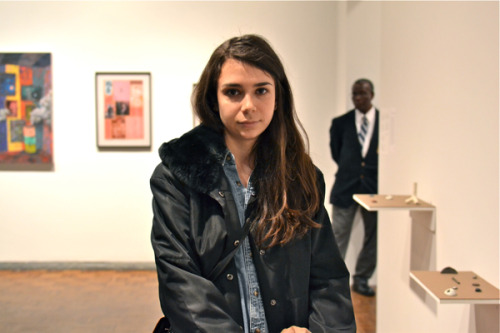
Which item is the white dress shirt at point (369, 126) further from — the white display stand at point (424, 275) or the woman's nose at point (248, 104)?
the woman's nose at point (248, 104)

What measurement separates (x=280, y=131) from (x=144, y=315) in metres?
2.25

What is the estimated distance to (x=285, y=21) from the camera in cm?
439

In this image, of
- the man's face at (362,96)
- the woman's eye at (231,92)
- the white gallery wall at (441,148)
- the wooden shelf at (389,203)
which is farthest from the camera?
the man's face at (362,96)

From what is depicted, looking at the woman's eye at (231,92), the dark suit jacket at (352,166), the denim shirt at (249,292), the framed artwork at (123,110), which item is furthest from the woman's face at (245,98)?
the framed artwork at (123,110)

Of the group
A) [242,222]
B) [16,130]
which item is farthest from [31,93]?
[242,222]

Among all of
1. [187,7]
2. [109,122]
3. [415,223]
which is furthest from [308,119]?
[415,223]

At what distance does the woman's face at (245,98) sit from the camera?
134cm

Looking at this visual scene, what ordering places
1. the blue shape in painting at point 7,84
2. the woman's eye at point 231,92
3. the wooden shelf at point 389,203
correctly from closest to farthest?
the woman's eye at point 231,92 → the wooden shelf at point 389,203 → the blue shape in painting at point 7,84

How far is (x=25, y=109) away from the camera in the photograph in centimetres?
424

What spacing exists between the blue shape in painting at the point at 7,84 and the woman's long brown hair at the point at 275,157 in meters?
3.20

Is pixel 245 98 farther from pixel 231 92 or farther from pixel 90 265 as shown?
pixel 90 265

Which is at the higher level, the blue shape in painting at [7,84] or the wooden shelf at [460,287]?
the blue shape in painting at [7,84]

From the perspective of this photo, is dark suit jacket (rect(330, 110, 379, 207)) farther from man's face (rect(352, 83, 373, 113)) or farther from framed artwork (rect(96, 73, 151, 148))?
framed artwork (rect(96, 73, 151, 148))

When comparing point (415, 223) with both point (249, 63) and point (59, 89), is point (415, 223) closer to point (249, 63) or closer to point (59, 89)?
point (249, 63)
